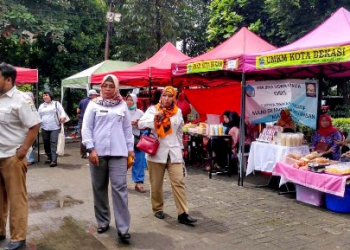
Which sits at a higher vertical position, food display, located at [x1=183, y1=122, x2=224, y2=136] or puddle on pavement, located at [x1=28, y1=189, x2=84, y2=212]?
food display, located at [x1=183, y1=122, x2=224, y2=136]

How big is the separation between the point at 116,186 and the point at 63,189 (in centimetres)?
308

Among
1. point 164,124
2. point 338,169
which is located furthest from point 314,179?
point 164,124

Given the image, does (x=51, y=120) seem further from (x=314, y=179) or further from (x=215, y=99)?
(x=314, y=179)

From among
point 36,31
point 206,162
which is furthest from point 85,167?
point 36,31

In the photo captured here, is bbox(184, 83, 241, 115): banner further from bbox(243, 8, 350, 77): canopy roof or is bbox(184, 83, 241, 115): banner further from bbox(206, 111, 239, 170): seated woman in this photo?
bbox(243, 8, 350, 77): canopy roof

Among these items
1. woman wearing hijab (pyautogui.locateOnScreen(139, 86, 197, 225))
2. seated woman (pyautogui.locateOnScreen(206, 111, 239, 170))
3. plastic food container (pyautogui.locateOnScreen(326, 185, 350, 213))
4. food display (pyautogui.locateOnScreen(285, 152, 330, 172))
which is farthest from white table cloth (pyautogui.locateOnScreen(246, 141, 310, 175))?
woman wearing hijab (pyautogui.locateOnScreen(139, 86, 197, 225))

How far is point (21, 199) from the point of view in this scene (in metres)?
3.76

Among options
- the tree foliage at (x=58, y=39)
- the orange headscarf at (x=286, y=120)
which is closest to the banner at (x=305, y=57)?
the orange headscarf at (x=286, y=120)

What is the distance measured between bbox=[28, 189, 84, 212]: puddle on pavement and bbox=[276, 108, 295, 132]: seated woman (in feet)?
13.2

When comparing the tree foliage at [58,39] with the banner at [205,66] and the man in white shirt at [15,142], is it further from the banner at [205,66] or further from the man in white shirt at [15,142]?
the man in white shirt at [15,142]

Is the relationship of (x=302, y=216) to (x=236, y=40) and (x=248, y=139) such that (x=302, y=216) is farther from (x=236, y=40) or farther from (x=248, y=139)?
(x=236, y=40)

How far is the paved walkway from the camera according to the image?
420 centimetres

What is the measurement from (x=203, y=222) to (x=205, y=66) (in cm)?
378

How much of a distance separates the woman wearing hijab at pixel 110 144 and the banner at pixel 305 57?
3036mm
